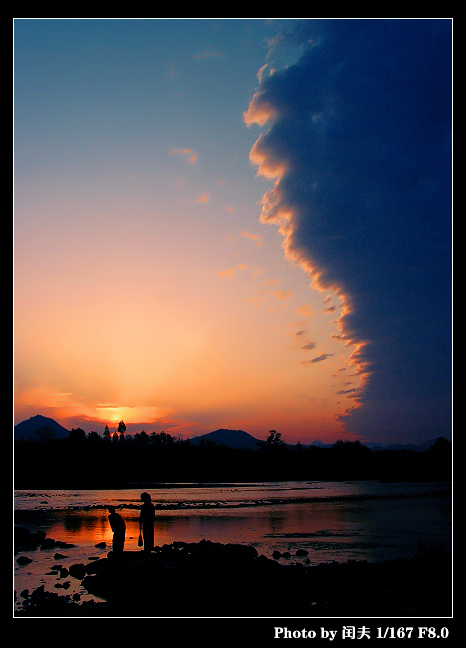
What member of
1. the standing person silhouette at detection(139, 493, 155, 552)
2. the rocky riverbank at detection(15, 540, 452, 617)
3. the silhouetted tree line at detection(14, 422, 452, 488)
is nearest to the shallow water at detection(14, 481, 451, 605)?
the rocky riverbank at detection(15, 540, 452, 617)

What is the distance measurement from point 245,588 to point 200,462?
127881 mm

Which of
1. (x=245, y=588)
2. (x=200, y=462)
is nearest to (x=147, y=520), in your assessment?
(x=245, y=588)

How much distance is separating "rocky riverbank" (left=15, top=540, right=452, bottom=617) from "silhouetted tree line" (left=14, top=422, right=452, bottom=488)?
96.3 meters

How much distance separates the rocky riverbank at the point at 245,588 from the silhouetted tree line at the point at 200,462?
316ft

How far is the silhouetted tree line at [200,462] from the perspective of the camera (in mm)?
119312

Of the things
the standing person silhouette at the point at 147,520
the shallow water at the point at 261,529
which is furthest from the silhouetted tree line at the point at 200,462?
the standing person silhouette at the point at 147,520

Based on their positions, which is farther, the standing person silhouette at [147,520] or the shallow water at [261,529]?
the shallow water at [261,529]

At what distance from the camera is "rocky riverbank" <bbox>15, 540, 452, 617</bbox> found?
13016 mm

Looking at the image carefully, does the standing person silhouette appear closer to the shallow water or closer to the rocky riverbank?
the rocky riverbank

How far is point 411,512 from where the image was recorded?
4478cm

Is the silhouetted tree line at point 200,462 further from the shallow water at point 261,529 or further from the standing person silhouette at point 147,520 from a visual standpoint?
the standing person silhouette at point 147,520

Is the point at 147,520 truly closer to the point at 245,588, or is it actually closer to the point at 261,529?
the point at 245,588

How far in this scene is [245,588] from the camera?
588 inches
